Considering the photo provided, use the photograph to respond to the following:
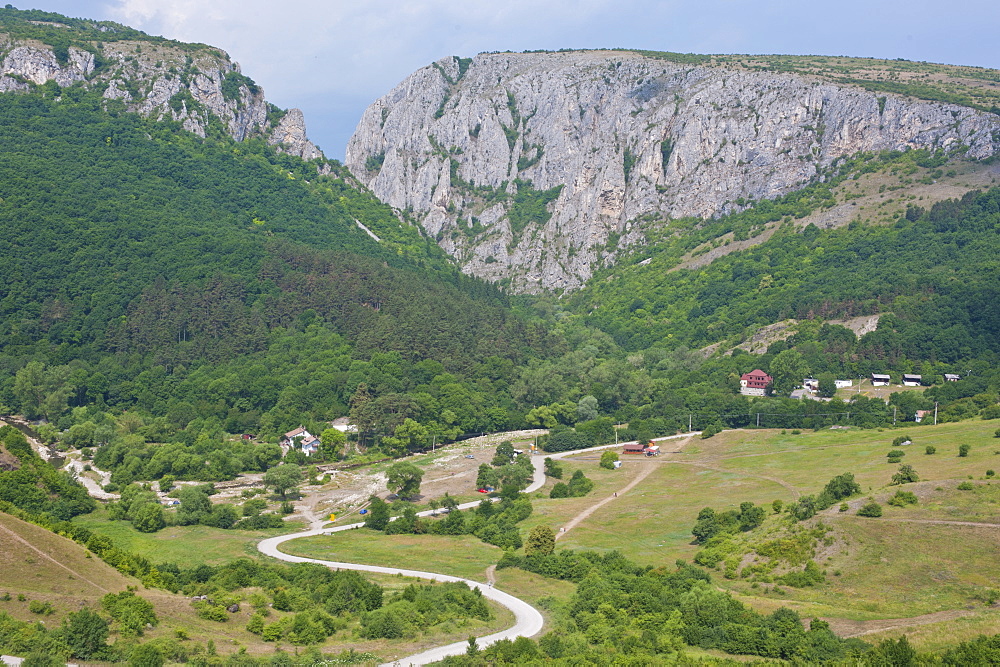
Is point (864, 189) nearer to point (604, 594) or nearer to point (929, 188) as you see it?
point (929, 188)

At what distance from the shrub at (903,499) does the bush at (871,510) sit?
1183mm

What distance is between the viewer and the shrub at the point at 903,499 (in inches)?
2295

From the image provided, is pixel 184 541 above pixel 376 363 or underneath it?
underneath

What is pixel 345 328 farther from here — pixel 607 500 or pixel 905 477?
pixel 905 477

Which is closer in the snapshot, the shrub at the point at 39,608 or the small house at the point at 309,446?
the shrub at the point at 39,608

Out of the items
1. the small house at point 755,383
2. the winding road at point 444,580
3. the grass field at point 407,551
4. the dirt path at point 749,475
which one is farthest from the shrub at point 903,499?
the small house at point 755,383

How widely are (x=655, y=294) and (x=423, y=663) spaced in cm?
15614

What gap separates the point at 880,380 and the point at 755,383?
16.6 m

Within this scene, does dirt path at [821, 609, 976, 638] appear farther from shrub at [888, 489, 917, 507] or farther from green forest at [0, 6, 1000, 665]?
shrub at [888, 489, 917, 507]

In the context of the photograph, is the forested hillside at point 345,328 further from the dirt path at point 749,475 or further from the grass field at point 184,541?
the dirt path at point 749,475

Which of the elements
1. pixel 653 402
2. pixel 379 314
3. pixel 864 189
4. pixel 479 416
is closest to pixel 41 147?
pixel 379 314

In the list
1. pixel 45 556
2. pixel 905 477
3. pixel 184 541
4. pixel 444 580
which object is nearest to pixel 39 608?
pixel 45 556

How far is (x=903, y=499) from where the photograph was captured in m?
58.7

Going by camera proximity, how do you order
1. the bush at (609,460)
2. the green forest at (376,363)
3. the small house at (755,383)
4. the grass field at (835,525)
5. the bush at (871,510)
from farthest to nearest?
the small house at (755,383), the bush at (609,460), the bush at (871,510), the green forest at (376,363), the grass field at (835,525)
